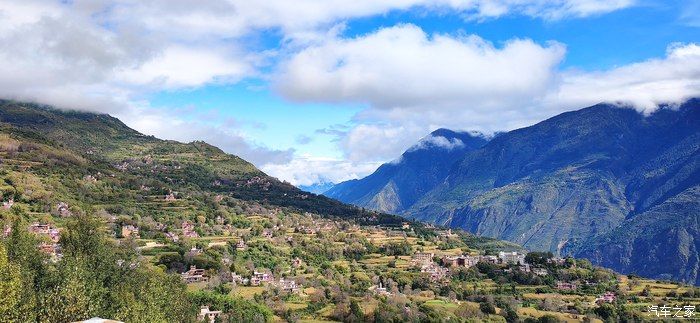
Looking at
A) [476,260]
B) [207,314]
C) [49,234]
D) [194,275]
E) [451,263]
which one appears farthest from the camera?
[476,260]

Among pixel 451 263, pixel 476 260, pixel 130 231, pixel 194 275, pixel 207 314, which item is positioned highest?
pixel 130 231

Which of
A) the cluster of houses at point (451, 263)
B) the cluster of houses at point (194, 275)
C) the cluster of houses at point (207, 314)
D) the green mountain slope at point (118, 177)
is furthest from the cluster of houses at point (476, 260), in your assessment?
the cluster of houses at point (207, 314)

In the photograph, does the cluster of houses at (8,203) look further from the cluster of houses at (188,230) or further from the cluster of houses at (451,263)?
the cluster of houses at (451,263)

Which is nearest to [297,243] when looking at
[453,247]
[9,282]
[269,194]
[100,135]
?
[453,247]

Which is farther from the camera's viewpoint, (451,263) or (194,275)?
(451,263)

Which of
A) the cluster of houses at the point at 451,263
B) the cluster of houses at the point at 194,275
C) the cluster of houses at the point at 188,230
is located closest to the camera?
the cluster of houses at the point at 194,275

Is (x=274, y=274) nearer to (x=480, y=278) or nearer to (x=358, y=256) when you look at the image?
(x=358, y=256)

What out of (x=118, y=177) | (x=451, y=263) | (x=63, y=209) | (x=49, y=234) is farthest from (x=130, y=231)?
(x=451, y=263)

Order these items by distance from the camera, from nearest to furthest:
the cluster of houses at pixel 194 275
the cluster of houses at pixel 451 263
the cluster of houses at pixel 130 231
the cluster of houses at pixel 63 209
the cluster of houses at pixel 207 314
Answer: the cluster of houses at pixel 207 314, the cluster of houses at pixel 194 275, the cluster of houses at pixel 130 231, the cluster of houses at pixel 63 209, the cluster of houses at pixel 451 263

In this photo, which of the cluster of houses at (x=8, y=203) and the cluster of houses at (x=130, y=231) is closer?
the cluster of houses at (x=8, y=203)

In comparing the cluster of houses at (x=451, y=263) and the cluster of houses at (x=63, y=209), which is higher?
the cluster of houses at (x=63, y=209)

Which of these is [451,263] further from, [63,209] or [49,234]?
[49,234]

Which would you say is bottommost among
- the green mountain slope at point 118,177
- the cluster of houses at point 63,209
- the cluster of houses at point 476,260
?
the cluster of houses at point 476,260

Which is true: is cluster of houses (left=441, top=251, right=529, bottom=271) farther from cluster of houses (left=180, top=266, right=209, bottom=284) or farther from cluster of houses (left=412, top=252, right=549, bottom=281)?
cluster of houses (left=180, top=266, right=209, bottom=284)
